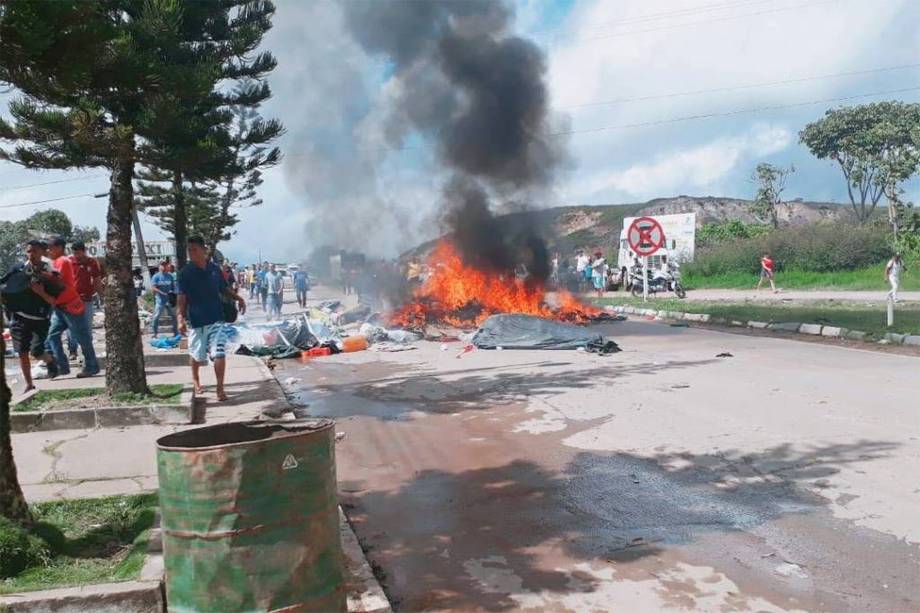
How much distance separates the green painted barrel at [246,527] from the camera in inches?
102

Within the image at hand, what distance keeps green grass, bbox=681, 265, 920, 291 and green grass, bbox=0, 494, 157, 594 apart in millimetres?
26365

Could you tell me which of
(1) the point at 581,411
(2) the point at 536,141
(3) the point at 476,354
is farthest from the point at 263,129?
(2) the point at 536,141

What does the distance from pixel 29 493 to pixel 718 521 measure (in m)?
4.13

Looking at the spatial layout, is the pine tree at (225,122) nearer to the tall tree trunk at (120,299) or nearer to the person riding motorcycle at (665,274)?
the tall tree trunk at (120,299)

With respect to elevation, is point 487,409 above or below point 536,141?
below

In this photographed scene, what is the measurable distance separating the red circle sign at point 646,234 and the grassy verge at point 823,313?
2412 millimetres

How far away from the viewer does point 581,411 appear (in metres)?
7.21

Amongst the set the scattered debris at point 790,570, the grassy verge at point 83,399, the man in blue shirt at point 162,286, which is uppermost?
the man in blue shirt at point 162,286

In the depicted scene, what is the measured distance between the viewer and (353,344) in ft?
45.2

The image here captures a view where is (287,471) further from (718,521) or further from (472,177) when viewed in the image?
(472,177)

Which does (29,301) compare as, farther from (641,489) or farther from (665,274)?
(665,274)

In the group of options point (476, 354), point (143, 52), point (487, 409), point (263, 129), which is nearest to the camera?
point (143, 52)

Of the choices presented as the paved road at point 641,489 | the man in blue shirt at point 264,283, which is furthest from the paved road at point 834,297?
the man in blue shirt at point 264,283

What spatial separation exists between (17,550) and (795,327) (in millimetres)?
13808
